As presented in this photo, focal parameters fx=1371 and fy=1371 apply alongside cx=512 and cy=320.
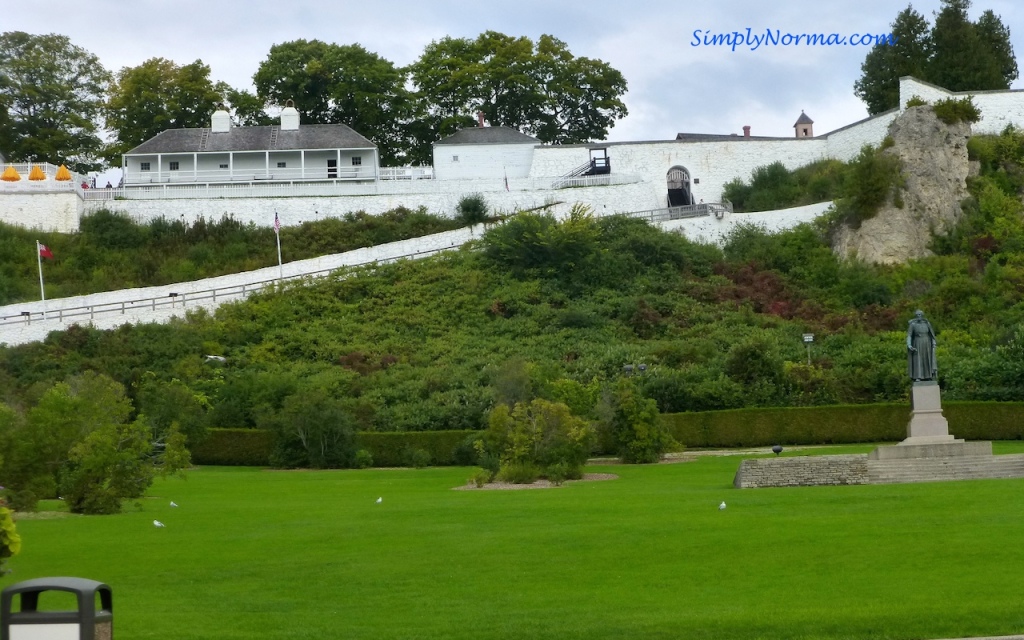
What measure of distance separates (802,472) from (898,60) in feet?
161

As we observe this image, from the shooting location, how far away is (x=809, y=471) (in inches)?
965

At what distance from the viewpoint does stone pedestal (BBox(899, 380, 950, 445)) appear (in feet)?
88.6

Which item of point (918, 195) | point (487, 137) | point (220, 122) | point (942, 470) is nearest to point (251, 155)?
point (220, 122)

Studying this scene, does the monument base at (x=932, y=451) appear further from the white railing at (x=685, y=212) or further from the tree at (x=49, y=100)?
the tree at (x=49, y=100)

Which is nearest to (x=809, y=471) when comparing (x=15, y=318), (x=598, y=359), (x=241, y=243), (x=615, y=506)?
(x=615, y=506)

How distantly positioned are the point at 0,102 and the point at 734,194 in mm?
34541

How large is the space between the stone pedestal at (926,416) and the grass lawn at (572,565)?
387cm

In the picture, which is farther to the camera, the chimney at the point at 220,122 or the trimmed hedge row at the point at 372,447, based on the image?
the chimney at the point at 220,122

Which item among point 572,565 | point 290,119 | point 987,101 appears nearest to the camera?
point 572,565

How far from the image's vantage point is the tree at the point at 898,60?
67812 millimetres

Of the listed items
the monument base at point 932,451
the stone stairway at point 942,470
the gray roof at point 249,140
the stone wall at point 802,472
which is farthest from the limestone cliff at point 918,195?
the stone wall at point 802,472

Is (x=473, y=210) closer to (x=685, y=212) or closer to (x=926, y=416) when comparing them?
(x=685, y=212)

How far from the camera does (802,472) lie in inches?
968

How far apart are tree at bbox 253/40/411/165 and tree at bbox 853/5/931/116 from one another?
2416 cm
